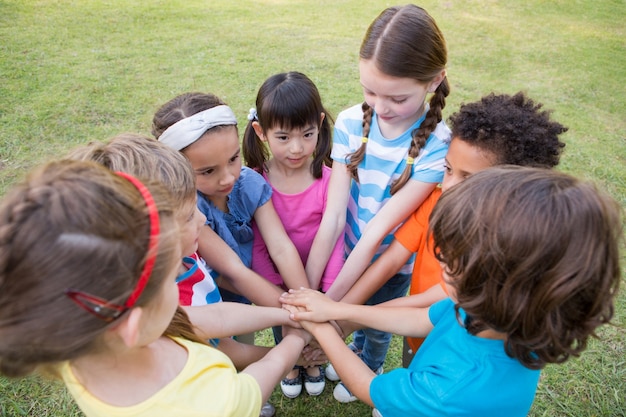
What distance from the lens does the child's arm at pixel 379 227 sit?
2.13 m

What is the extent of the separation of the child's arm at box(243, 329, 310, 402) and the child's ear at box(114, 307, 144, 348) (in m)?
0.59

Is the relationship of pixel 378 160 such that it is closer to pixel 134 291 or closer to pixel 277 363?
pixel 277 363

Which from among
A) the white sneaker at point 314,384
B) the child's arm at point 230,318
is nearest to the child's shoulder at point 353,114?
the child's arm at point 230,318

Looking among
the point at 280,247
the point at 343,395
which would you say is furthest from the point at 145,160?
the point at 343,395

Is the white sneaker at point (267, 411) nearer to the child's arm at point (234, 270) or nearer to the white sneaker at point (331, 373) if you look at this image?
the white sneaker at point (331, 373)

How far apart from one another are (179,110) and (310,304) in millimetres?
1056

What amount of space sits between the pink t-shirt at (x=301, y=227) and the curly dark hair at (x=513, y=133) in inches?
32.9

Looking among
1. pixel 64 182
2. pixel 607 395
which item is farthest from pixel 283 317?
pixel 607 395

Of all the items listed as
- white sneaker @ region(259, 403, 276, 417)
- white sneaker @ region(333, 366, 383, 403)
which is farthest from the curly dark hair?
white sneaker @ region(259, 403, 276, 417)

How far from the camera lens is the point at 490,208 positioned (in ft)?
4.05

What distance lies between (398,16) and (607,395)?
2.64 meters

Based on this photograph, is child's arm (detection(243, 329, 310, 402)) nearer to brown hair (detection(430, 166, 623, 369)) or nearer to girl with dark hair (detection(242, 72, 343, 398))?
Result: girl with dark hair (detection(242, 72, 343, 398))

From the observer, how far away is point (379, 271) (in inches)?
86.0

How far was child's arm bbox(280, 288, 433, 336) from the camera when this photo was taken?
Answer: 186 cm
